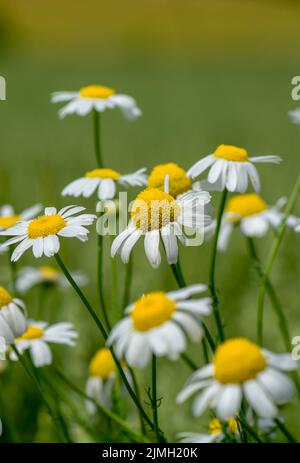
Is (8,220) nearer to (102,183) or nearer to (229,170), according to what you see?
(102,183)

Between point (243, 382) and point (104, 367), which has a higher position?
point (243, 382)

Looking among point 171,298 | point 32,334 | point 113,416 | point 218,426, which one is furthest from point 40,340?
point 171,298

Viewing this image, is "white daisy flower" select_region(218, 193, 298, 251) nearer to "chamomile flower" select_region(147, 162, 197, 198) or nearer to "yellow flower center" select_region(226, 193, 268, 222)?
"yellow flower center" select_region(226, 193, 268, 222)

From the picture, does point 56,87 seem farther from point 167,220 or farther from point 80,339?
point 167,220

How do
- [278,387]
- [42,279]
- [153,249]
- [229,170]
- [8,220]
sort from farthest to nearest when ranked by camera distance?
1. [42,279]
2. [8,220]
3. [229,170]
4. [153,249]
5. [278,387]

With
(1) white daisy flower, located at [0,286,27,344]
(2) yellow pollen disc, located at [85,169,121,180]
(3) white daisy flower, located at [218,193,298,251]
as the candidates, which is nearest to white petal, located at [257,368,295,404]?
(1) white daisy flower, located at [0,286,27,344]

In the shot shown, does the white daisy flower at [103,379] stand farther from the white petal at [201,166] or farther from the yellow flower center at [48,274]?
the white petal at [201,166]

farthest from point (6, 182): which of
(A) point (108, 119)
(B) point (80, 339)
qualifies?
(A) point (108, 119)
